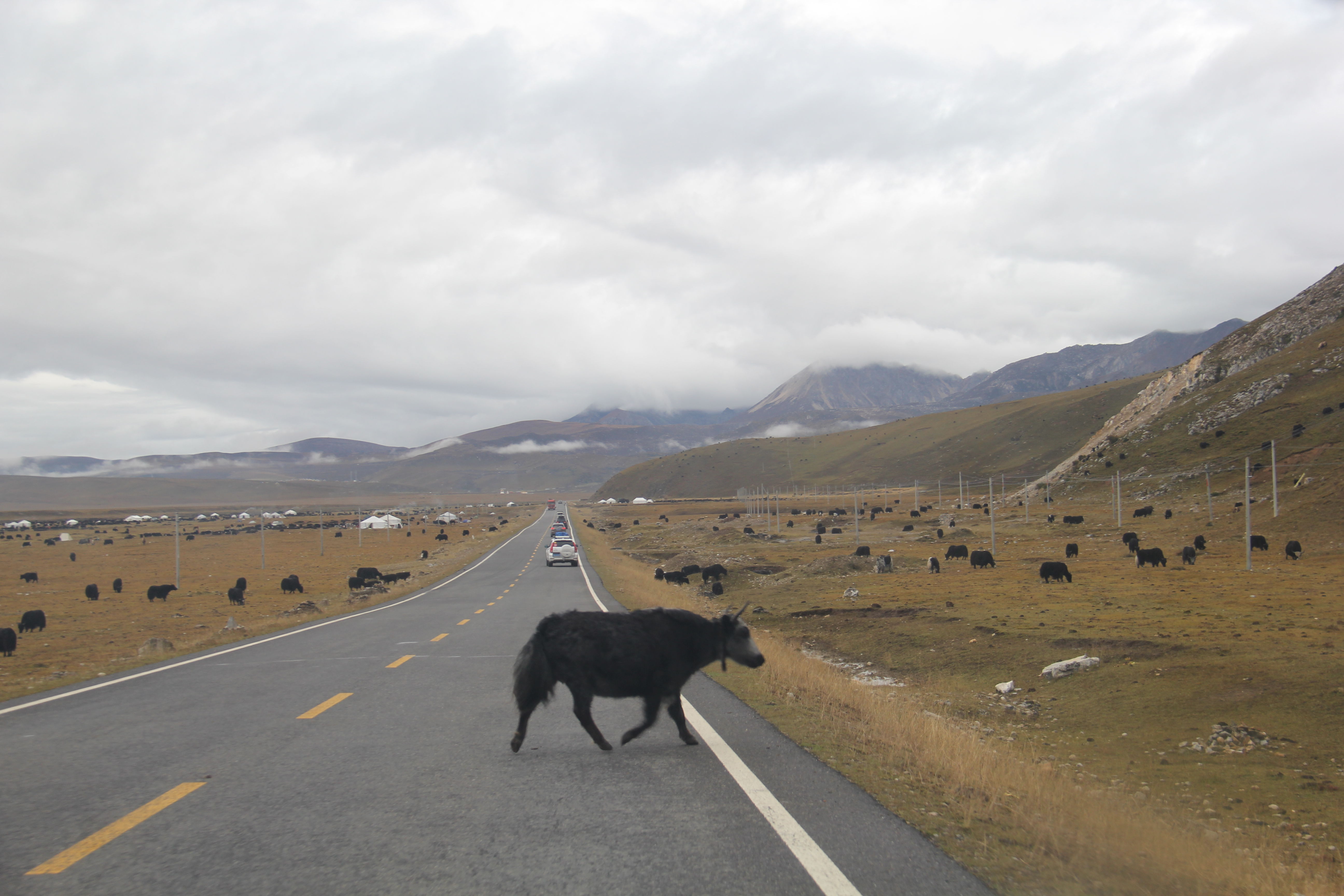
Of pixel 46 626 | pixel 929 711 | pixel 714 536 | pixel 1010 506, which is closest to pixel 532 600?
pixel 929 711

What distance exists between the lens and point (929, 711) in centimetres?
1539

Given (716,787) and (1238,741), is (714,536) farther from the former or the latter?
(716,787)

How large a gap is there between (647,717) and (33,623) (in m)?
31.3

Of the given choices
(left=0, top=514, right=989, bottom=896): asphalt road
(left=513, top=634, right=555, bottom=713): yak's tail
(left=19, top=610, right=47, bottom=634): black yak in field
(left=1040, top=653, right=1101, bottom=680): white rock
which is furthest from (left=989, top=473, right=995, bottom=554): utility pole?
(left=19, top=610, right=47, bottom=634): black yak in field

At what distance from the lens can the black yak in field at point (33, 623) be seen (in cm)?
2906

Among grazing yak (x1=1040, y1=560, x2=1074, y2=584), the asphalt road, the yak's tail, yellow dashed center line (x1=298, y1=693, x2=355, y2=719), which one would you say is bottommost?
grazing yak (x1=1040, y1=560, x2=1074, y2=584)

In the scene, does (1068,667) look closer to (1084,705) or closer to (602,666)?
(1084,705)

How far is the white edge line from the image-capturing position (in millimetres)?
11688

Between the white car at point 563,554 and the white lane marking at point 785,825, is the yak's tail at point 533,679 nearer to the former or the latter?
the white lane marking at point 785,825

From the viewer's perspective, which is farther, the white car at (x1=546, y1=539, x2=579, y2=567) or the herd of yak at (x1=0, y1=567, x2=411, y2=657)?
the white car at (x1=546, y1=539, x2=579, y2=567)

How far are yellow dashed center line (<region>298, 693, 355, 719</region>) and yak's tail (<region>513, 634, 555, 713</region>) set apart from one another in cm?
345

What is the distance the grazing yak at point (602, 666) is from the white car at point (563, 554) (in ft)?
130

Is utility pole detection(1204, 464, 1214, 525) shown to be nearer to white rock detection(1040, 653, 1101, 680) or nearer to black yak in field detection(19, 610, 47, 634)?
white rock detection(1040, 653, 1101, 680)

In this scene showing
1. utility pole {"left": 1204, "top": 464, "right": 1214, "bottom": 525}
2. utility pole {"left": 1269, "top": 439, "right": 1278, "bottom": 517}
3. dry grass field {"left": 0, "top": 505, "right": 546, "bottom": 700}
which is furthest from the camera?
utility pole {"left": 1204, "top": 464, "right": 1214, "bottom": 525}
